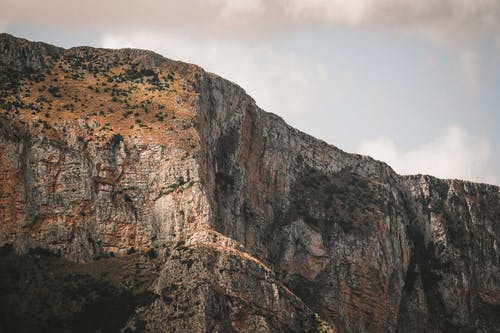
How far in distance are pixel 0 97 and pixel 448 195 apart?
9246 cm

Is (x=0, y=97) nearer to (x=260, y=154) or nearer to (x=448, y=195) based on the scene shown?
(x=260, y=154)

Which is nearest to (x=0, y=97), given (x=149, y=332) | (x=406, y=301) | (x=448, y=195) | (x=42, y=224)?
(x=42, y=224)

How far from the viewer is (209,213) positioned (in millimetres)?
132250

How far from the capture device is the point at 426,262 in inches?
7249

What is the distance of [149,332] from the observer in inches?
4560

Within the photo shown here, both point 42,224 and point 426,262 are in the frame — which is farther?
point 426,262

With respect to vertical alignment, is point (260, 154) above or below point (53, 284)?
above

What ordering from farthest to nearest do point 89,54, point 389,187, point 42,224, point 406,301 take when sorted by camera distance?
point 389,187 → point 406,301 → point 89,54 → point 42,224

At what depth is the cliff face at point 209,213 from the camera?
123562mm

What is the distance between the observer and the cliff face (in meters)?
→ 124

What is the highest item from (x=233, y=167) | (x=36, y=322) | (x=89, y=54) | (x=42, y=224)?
(x=89, y=54)

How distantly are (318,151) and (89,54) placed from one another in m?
44.9

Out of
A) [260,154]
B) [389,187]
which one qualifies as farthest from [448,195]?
[260,154]

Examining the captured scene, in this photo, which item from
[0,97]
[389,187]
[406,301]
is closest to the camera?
[0,97]
